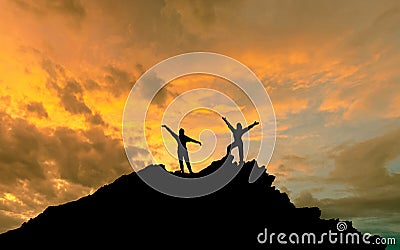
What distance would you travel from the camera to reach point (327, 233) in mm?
39844

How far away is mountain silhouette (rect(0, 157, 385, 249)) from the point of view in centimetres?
3409

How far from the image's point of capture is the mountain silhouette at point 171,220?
34094 mm

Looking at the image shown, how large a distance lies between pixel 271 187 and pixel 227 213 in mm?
7657

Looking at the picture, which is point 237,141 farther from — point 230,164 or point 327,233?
point 327,233

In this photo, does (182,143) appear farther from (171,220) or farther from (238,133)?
(171,220)

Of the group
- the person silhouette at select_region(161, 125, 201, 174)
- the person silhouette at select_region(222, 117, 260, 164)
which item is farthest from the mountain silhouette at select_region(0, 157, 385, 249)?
the person silhouette at select_region(222, 117, 260, 164)

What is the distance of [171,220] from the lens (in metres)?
35.5

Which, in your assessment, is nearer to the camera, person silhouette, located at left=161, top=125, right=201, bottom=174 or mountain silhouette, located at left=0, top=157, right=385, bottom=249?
mountain silhouette, located at left=0, top=157, right=385, bottom=249

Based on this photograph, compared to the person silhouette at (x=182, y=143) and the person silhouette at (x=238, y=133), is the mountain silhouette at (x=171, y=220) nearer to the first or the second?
the person silhouette at (x=182, y=143)

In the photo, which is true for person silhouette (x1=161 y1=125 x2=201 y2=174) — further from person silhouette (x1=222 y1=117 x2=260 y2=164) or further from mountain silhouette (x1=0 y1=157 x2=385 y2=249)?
person silhouette (x1=222 y1=117 x2=260 y2=164)

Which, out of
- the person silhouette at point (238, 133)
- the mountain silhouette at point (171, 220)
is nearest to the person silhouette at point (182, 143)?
the mountain silhouette at point (171, 220)

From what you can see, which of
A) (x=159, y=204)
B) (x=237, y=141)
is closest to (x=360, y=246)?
(x=237, y=141)

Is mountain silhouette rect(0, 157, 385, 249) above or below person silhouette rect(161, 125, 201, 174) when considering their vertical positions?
below

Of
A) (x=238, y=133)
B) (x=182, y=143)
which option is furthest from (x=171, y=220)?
(x=238, y=133)
